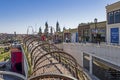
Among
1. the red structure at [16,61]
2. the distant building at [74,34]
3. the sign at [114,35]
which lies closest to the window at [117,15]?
the sign at [114,35]

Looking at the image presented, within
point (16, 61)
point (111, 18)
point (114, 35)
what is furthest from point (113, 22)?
point (16, 61)

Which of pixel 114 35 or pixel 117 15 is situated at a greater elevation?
pixel 117 15

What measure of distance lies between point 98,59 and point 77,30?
33292mm

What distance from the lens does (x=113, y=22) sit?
36469 mm

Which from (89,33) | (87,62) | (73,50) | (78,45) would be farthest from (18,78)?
(89,33)

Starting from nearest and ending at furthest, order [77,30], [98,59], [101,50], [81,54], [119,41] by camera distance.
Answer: [101,50], [98,59], [119,41], [81,54], [77,30]

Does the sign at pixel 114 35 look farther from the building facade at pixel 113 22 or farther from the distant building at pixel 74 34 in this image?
the distant building at pixel 74 34

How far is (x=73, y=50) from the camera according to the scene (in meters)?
43.4

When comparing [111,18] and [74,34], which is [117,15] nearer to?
[111,18]

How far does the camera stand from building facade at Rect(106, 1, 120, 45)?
3484 cm

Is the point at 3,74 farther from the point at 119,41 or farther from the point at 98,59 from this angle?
the point at 119,41

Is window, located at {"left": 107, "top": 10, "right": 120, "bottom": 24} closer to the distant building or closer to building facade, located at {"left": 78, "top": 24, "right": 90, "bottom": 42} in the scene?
building facade, located at {"left": 78, "top": 24, "right": 90, "bottom": 42}

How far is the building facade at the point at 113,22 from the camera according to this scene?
3484 cm

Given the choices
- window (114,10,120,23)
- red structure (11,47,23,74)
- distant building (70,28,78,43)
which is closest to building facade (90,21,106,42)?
window (114,10,120,23)
